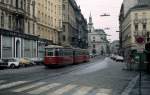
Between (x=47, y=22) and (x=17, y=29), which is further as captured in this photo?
(x=47, y=22)

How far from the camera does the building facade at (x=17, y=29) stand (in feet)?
189

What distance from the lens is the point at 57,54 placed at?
51.4 metres

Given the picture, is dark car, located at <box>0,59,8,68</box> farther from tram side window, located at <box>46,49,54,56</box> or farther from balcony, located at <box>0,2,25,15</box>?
balcony, located at <box>0,2,25,15</box>

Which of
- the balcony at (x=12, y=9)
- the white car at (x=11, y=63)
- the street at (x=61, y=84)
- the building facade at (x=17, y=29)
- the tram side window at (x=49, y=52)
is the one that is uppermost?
the balcony at (x=12, y=9)

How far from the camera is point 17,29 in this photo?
6353cm

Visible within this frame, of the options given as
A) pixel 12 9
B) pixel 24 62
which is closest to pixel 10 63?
pixel 24 62

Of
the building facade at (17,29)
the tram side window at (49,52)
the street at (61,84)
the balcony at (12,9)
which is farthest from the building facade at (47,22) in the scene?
the street at (61,84)

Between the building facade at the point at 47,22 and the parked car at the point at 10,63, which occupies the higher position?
the building facade at the point at 47,22

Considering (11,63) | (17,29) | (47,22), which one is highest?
(47,22)

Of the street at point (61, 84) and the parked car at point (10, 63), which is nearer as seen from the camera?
the street at point (61, 84)

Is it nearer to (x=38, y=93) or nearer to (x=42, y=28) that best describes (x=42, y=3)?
(x=42, y=28)

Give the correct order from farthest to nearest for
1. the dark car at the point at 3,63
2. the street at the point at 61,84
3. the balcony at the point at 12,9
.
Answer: the balcony at the point at 12,9, the dark car at the point at 3,63, the street at the point at 61,84

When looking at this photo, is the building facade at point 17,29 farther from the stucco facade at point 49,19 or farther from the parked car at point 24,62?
the stucco facade at point 49,19

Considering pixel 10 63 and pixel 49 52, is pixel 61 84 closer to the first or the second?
pixel 49 52
